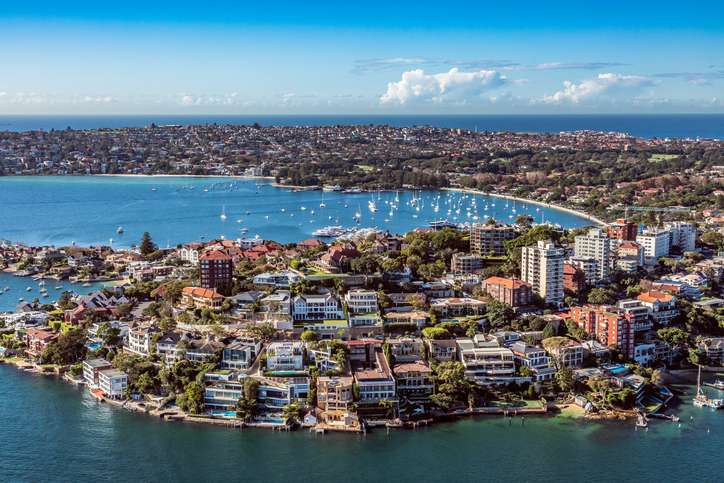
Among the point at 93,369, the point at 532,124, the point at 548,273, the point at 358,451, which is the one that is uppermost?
the point at 532,124

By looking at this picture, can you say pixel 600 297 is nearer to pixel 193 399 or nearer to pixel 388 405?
pixel 388 405

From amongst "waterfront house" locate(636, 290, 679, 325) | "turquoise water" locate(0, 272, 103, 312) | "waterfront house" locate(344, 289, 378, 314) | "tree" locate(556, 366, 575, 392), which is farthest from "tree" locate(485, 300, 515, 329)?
"turquoise water" locate(0, 272, 103, 312)

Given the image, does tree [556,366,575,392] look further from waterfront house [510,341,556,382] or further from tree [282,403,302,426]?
tree [282,403,302,426]

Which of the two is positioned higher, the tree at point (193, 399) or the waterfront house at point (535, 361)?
the waterfront house at point (535, 361)

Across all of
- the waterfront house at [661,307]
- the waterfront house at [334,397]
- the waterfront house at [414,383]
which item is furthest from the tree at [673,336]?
the waterfront house at [334,397]

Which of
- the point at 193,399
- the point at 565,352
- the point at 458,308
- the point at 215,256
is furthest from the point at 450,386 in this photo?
the point at 215,256

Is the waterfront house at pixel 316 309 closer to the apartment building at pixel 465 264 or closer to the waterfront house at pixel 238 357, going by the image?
the waterfront house at pixel 238 357

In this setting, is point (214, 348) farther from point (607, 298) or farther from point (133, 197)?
point (133, 197)
